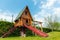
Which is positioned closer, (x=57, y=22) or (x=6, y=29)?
(x=6, y=29)

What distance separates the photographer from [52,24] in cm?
6222

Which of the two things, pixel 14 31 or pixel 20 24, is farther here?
pixel 14 31

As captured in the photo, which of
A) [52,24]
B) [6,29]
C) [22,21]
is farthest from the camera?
[52,24]

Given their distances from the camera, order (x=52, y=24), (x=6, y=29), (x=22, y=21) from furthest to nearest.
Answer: (x=52, y=24)
(x=6, y=29)
(x=22, y=21)

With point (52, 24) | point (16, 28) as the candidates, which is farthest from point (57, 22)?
point (16, 28)

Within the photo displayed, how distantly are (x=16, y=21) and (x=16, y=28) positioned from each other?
2.64 meters

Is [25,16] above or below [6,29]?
above

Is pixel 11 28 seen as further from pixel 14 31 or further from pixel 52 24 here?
pixel 52 24

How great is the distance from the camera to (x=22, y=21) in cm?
3578

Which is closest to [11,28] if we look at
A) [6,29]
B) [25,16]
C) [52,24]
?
[6,29]

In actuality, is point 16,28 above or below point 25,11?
Result: below

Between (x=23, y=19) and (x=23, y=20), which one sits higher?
(x=23, y=19)

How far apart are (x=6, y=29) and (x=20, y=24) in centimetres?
407

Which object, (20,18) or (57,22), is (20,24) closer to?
(20,18)
